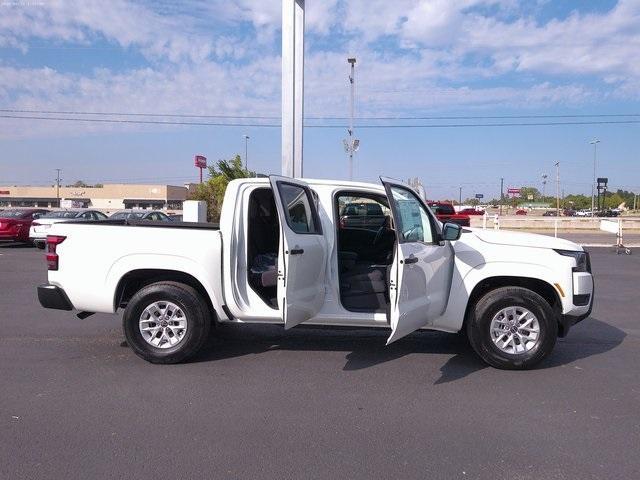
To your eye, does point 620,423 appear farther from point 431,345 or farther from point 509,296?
point 431,345

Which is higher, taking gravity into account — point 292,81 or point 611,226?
point 292,81

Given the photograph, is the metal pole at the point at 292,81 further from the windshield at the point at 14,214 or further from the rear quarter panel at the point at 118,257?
the windshield at the point at 14,214

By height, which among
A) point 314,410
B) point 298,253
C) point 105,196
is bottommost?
point 314,410

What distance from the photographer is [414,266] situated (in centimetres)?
511

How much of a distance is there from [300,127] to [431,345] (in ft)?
29.9

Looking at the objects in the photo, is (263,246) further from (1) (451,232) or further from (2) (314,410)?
(2) (314,410)

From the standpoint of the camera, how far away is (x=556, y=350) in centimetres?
639

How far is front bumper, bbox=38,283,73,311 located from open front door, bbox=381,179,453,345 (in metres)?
3.27

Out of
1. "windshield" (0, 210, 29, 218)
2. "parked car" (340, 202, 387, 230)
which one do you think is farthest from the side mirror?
"windshield" (0, 210, 29, 218)

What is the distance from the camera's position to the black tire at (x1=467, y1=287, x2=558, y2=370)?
553 centimetres

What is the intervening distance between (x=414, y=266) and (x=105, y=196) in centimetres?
8951

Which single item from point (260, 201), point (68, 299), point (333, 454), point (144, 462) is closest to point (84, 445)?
point (144, 462)

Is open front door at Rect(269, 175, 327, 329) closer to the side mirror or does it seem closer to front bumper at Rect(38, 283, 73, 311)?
the side mirror

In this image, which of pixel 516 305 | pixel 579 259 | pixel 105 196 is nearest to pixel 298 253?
pixel 516 305
